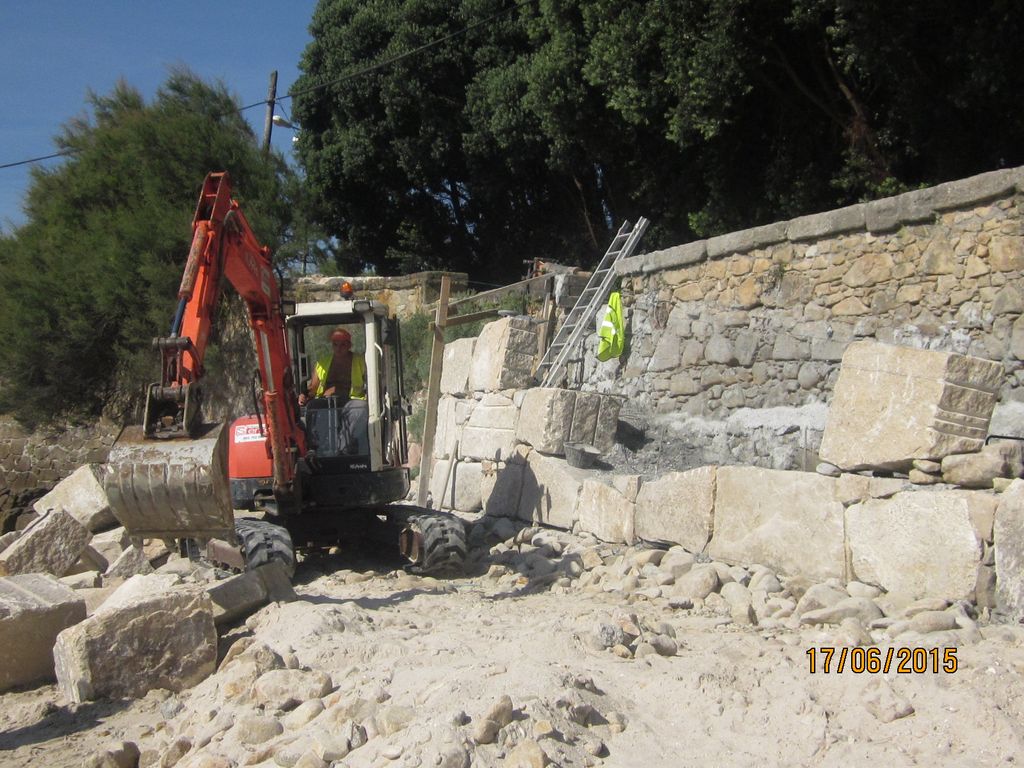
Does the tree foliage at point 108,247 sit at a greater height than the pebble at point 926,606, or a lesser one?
greater

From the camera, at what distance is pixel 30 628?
5391 mm

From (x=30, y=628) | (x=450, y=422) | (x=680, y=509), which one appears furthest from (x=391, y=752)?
(x=450, y=422)

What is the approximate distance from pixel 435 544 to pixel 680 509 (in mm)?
1935

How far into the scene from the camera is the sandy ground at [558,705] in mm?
3385

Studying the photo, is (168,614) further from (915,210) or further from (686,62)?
(686,62)

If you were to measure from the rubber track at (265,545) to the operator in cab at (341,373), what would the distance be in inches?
52.3

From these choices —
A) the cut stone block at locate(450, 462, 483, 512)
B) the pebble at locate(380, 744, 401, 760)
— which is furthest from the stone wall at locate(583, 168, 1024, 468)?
the pebble at locate(380, 744, 401, 760)

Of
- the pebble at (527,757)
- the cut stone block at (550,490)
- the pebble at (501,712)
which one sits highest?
the cut stone block at (550,490)

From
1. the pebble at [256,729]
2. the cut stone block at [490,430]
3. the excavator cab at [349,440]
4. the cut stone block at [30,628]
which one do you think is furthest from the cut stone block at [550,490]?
the pebble at [256,729]

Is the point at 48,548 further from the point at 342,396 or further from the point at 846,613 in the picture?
the point at 846,613

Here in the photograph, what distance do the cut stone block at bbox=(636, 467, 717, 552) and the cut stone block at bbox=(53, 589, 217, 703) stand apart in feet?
10.1

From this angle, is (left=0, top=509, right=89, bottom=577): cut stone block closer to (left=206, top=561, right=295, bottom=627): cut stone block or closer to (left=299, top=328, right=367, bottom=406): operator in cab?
(left=299, top=328, right=367, bottom=406): operator in cab

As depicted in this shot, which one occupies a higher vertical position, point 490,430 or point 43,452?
point 490,430

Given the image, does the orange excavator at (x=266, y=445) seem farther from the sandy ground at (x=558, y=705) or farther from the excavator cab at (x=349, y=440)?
the sandy ground at (x=558, y=705)
